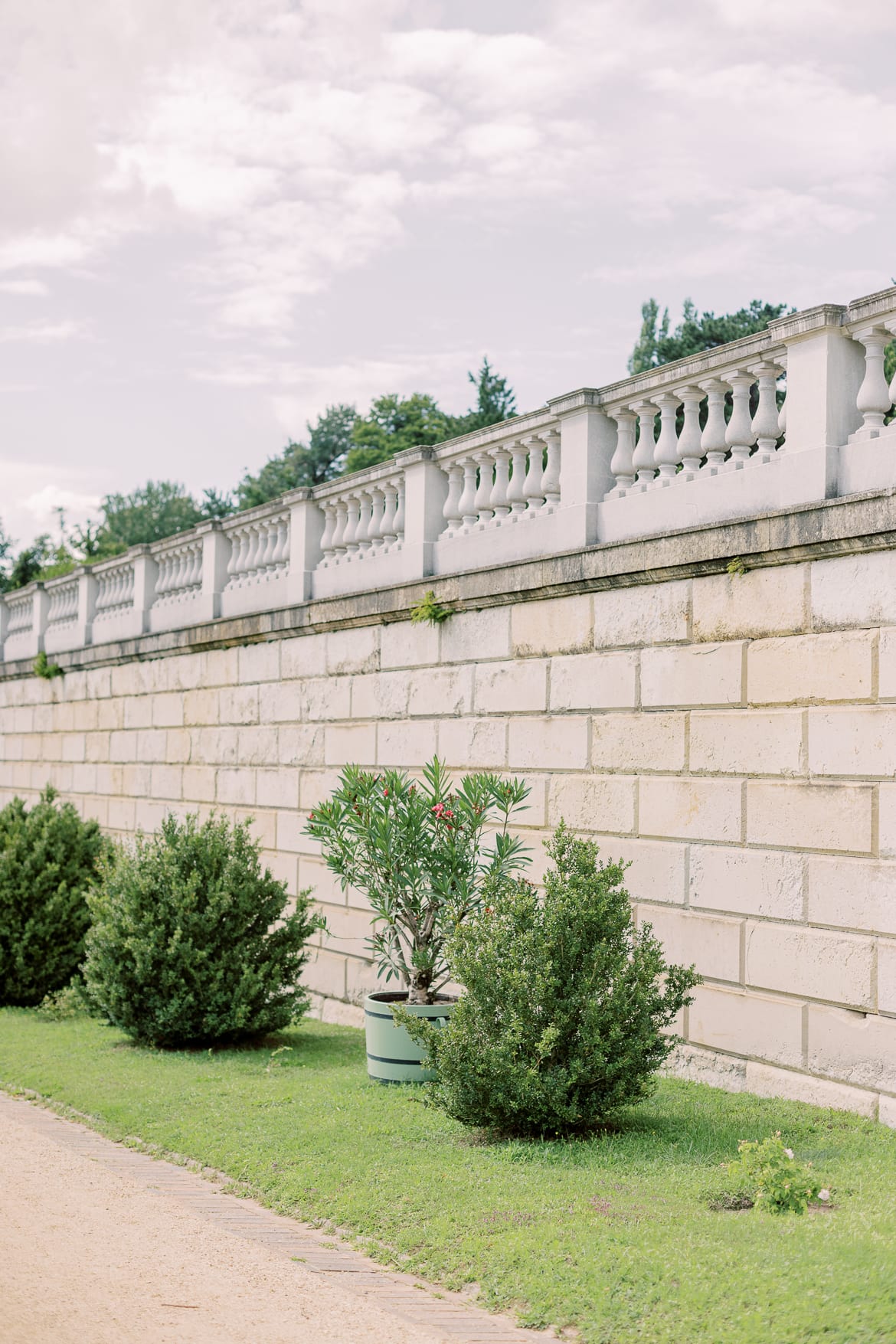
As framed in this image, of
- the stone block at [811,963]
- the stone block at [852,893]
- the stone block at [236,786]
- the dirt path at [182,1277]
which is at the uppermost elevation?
the stone block at [236,786]

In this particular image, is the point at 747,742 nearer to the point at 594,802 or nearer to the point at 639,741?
the point at 639,741

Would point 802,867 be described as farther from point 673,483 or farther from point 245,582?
point 245,582

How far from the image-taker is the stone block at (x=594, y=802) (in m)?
8.45

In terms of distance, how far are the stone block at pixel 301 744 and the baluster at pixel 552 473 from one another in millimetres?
3547

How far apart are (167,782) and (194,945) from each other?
5.33 meters

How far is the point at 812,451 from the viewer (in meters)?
7.29

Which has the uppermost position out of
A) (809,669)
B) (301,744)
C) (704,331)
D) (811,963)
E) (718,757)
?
(704,331)

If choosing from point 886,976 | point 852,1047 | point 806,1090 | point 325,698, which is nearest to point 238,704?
point 325,698

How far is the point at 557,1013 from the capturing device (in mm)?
6516

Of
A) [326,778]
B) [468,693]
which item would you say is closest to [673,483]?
[468,693]

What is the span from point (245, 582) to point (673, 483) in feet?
21.7

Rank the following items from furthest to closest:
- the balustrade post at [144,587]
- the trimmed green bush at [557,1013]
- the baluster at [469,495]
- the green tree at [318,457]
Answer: the green tree at [318,457] → the balustrade post at [144,587] → the baluster at [469,495] → the trimmed green bush at [557,1013]

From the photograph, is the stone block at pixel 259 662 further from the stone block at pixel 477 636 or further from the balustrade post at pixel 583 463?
the balustrade post at pixel 583 463

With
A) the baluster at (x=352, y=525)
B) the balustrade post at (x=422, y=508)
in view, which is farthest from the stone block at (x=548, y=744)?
the baluster at (x=352, y=525)
